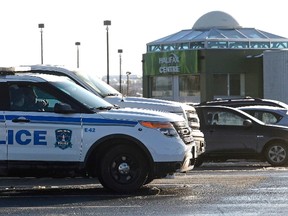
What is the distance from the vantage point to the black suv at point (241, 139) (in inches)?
677

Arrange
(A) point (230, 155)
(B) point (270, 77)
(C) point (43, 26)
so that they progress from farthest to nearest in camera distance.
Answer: (C) point (43, 26)
(B) point (270, 77)
(A) point (230, 155)

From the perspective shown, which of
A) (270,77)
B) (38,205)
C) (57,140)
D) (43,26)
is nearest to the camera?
(38,205)

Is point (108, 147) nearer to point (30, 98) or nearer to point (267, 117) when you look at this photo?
point (30, 98)

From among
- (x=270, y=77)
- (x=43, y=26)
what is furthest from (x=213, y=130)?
(x=43, y=26)

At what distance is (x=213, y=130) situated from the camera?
17.2 meters

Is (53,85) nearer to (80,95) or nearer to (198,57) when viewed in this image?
(80,95)

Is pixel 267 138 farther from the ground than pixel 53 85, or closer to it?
closer to it

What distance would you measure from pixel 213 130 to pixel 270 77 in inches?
955

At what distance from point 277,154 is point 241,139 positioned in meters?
0.92

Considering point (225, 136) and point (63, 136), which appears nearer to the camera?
point (63, 136)

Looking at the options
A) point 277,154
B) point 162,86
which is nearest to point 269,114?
point 277,154

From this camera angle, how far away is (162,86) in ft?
152

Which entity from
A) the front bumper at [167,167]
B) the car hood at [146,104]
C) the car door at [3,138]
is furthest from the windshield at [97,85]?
the front bumper at [167,167]

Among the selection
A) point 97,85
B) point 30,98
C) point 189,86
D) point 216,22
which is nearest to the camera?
point 30,98
